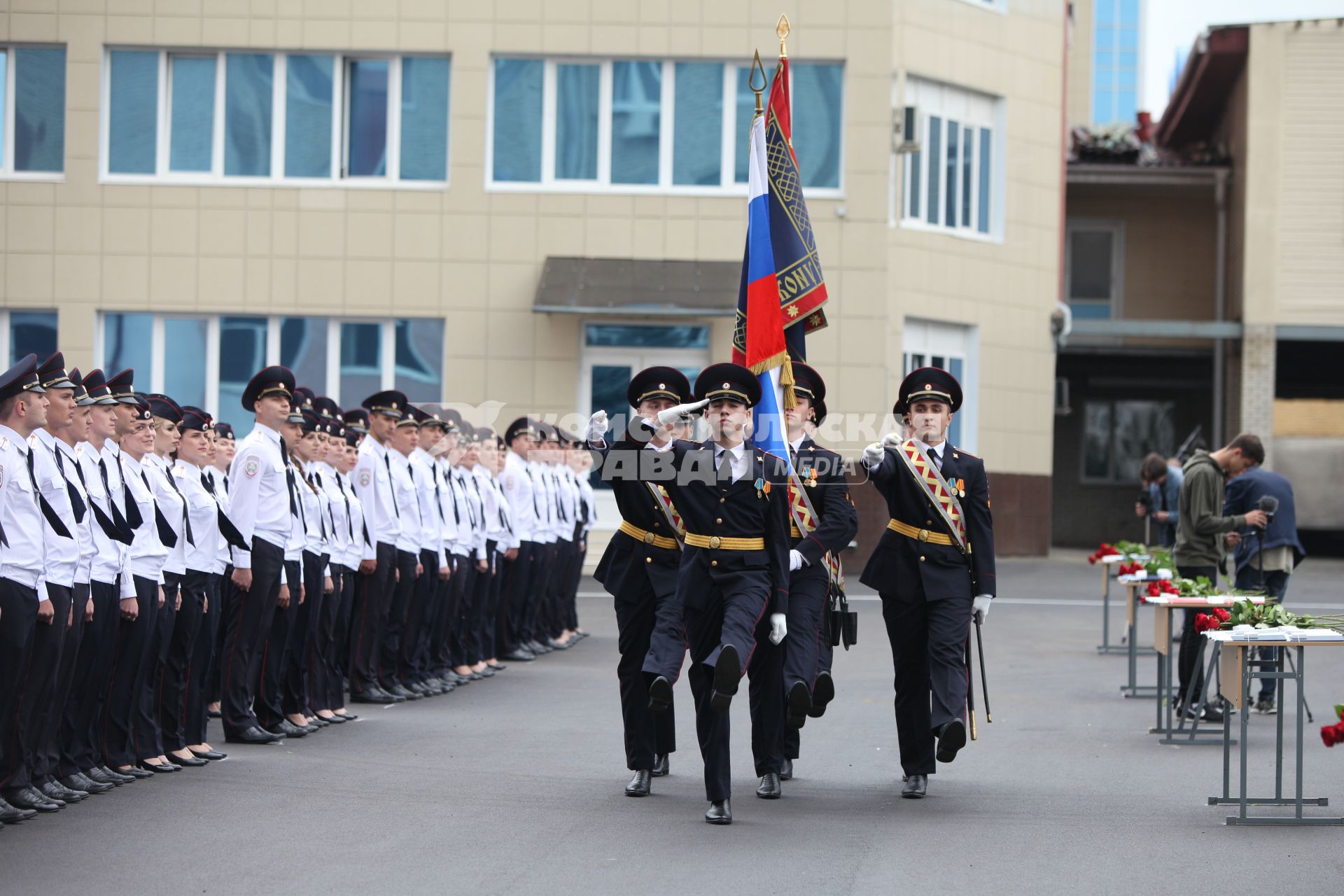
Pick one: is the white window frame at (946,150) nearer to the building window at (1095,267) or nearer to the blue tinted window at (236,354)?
the building window at (1095,267)

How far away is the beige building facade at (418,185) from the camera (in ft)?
84.7

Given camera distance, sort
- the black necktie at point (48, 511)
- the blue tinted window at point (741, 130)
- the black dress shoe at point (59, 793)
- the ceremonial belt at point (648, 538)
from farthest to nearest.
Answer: the blue tinted window at point (741, 130), the ceremonial belt at point (648, 538), the black dress shoe at point (59, 793), the black necktie at point (48, 511)

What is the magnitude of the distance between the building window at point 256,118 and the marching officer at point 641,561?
16682mm

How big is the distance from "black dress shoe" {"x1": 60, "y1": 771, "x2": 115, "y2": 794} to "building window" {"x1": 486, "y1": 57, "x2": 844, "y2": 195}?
17617 mm

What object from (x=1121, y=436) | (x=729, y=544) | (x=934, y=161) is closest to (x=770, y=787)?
(x=729, y=544)

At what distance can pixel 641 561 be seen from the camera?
997cm

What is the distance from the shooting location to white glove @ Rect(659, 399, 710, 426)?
30.0 feet

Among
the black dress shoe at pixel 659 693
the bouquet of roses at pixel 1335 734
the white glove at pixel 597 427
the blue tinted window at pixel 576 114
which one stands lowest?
the black dress shoe at pixel 659 693

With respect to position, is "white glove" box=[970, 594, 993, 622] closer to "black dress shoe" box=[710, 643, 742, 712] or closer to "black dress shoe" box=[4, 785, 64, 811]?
"black dress shoe" box=[710, 643, 742, 712]

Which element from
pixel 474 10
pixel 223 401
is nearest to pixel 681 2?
pixel 474 10

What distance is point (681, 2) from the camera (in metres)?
25.8

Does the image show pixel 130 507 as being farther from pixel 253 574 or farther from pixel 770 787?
pixel 770 787

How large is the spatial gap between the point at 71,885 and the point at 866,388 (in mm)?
19879

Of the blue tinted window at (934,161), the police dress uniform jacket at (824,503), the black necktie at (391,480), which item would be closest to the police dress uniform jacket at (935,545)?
the police dress uniform jacket at (824,503)
